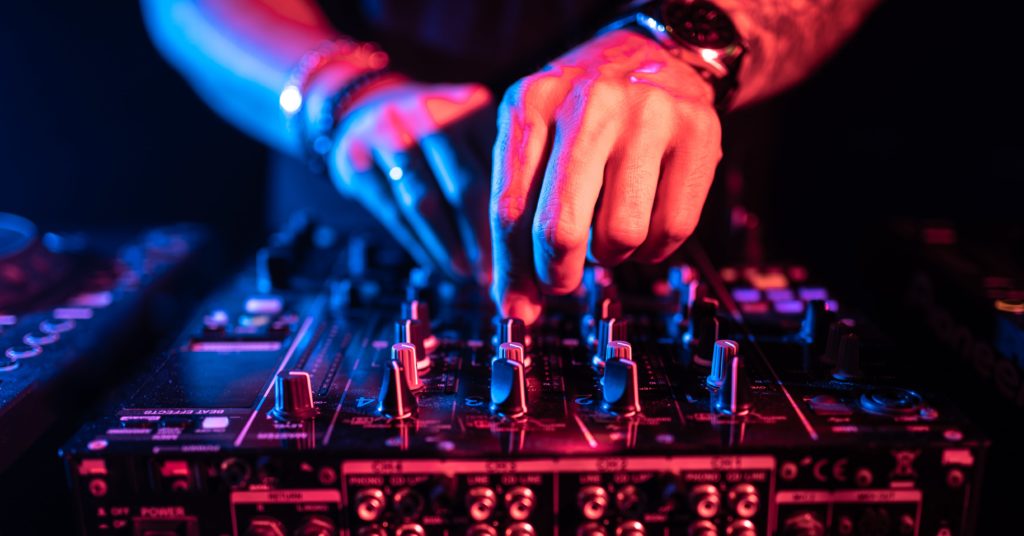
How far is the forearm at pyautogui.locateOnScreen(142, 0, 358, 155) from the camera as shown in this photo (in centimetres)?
132

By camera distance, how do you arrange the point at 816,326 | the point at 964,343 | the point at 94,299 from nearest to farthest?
the point at 816,326, the point at 964,343, the point at 94,299

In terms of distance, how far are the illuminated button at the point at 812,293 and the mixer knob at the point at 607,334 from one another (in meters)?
0.34

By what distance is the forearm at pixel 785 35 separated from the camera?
1.11m

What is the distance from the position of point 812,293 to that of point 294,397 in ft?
2.43

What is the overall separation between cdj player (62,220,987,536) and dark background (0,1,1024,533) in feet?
3.27

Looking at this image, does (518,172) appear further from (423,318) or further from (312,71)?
(312,71)

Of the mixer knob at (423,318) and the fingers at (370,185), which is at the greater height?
the fingers at (370,185)

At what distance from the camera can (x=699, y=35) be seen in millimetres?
1024

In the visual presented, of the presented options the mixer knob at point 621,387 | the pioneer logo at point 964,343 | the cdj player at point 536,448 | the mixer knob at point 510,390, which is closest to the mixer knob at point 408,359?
the cdj player at point 536,448

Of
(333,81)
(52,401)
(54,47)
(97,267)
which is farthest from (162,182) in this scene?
(52,401)

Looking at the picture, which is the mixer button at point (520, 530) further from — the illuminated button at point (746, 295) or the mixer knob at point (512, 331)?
the illuminated button at point (746, 295)

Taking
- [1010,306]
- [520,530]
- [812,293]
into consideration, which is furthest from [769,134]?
[520,530]

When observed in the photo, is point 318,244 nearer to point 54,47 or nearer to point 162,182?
point 162,182

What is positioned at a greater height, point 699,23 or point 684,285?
point 699,23
